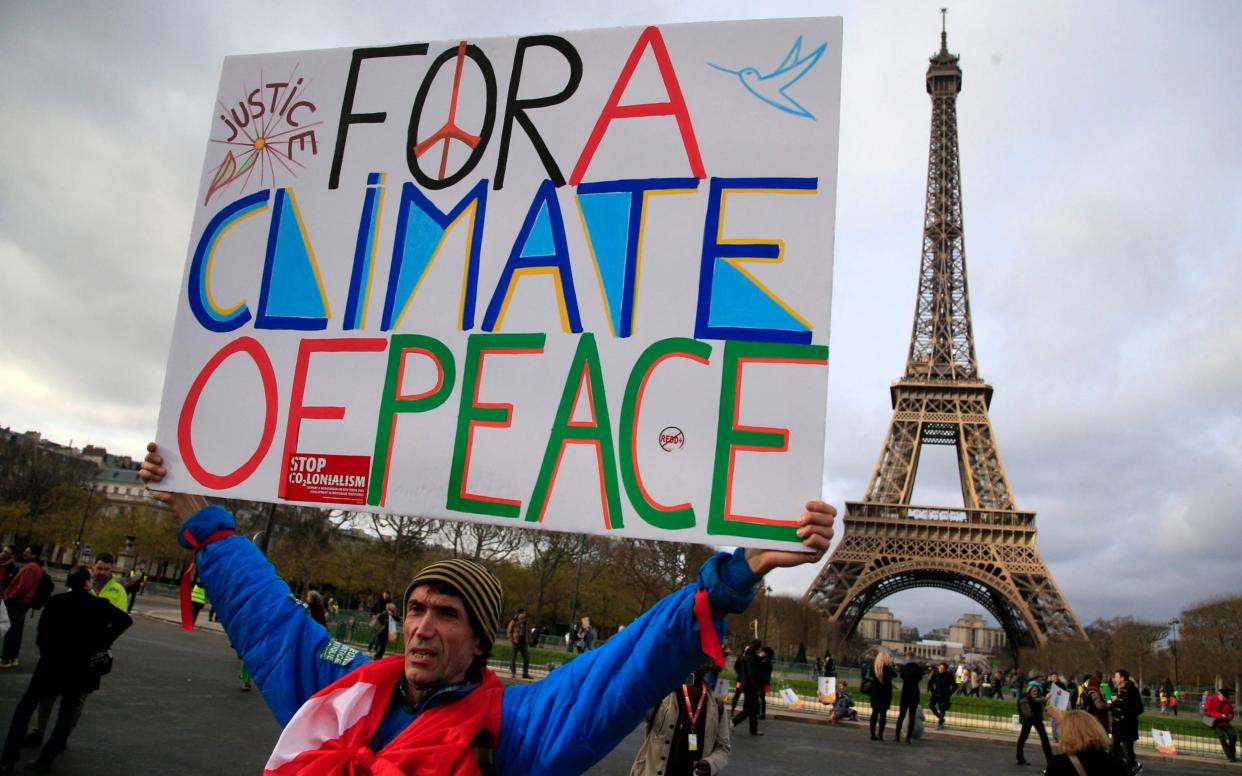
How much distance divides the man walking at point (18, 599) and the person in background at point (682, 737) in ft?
28.9

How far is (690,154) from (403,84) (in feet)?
3.41

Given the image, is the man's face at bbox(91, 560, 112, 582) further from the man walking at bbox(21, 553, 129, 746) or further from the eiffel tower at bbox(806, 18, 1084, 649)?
the eiffel tower at bbox(806, 18, 1084, 649)

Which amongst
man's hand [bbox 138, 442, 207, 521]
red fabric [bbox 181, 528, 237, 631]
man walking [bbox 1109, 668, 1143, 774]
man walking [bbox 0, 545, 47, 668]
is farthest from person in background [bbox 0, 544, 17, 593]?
man walking [bbox 1109, 668, 1143, 774]

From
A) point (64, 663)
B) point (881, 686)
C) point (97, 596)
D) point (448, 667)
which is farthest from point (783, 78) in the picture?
point (881, 686)

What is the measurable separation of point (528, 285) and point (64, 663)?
5.48 meters

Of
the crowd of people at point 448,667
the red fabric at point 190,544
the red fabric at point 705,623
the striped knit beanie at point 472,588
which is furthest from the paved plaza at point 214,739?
the red fabric at point 705,623

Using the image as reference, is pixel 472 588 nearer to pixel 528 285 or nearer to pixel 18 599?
pixel 528 285

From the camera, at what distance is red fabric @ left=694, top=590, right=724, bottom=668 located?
67.7 inches

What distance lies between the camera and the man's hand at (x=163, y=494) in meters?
2.50

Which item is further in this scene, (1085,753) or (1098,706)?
(1098,706)

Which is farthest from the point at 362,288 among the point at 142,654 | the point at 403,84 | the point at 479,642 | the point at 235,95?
the point at 142,654

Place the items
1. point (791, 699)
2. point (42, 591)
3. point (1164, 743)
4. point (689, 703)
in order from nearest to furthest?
point (689, 703), point (42, 591), point (1164, 743), point (791, 699)

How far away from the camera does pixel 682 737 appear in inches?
195

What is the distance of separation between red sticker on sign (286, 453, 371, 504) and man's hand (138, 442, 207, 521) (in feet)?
0.95
